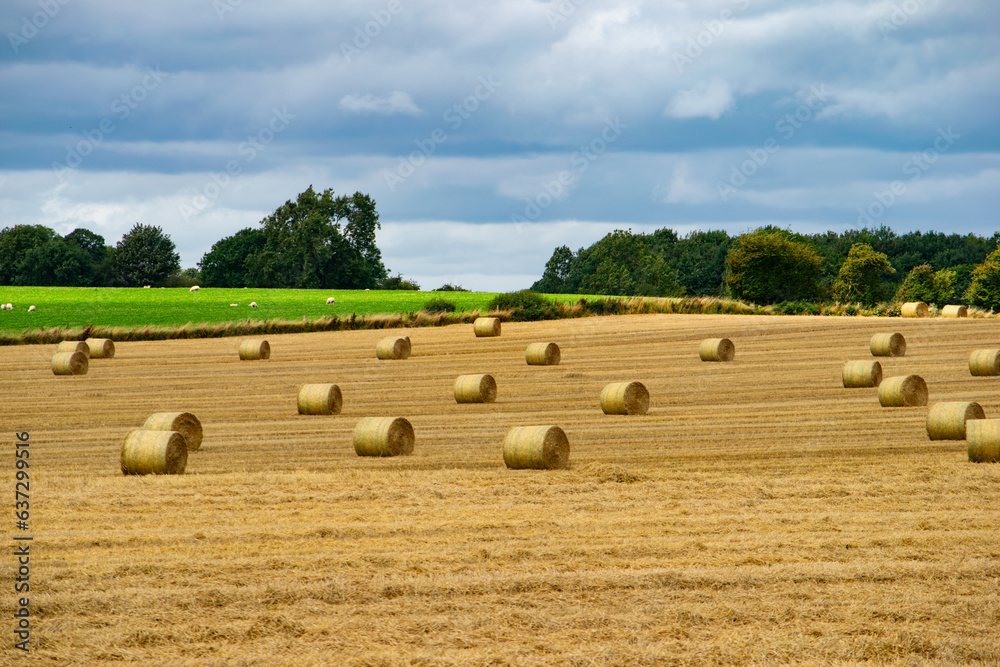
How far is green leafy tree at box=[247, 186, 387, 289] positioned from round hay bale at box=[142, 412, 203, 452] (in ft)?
246

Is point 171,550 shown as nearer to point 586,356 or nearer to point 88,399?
point 88,399

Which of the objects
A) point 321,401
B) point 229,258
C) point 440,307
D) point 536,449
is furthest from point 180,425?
point 229,258

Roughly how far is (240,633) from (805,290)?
3400 inches

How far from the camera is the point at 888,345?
29766 mm

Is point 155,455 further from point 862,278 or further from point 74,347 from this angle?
point 862,278

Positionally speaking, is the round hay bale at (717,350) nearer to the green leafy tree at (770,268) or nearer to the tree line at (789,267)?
the tree line at (789,267)

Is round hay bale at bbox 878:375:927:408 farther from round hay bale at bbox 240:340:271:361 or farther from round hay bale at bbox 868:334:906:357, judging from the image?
round hay bale at bbox 240:340:271:361

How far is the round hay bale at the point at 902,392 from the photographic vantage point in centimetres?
2073

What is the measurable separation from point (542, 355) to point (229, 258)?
86846 millimetres

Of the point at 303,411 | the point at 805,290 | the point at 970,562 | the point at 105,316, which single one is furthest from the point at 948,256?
the point at 970,562

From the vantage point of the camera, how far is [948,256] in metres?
111

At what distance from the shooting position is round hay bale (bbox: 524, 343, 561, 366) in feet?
98.7

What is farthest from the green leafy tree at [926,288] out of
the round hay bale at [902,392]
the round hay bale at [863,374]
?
the round hay bale at [902,392]

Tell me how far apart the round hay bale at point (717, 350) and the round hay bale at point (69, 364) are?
1739 cm
